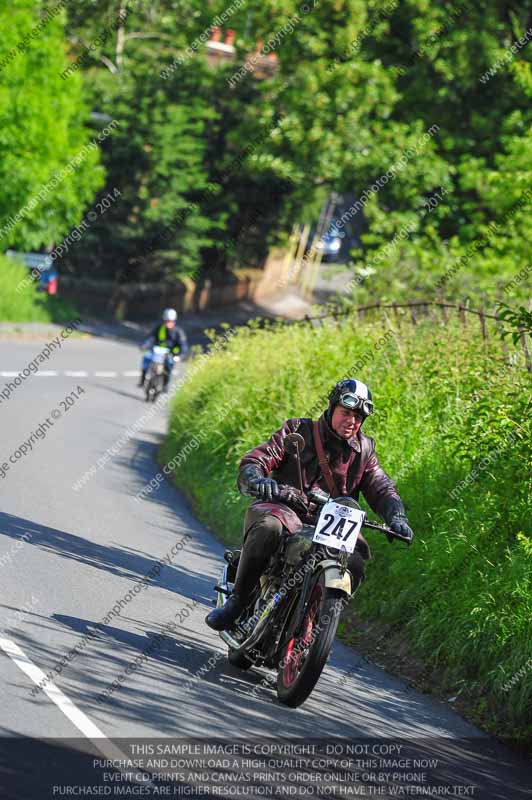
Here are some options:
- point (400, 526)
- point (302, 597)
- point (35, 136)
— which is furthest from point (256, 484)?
point (35, 136)

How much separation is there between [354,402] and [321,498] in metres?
0.69

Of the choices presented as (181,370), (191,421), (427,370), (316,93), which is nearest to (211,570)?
(427,370)

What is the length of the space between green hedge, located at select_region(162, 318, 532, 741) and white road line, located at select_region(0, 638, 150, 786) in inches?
106

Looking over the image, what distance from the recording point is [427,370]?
1376 cm

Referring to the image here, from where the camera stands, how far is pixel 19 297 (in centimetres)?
4094

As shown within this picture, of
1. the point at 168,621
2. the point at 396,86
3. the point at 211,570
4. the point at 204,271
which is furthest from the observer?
the point at 204,271

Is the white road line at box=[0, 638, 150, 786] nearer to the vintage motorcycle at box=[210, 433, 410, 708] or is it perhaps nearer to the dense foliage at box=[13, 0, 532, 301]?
the vintage motorcycle at box=[210, 433, 410, 708]

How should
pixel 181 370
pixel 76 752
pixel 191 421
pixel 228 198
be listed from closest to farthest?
pixel 76 752 < pixel 191 421 < pixel 181 370 < pixel 228 198

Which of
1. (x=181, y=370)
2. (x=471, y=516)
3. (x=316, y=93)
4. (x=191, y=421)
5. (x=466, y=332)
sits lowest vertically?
(x=181, y=370)

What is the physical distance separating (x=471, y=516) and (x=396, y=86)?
33669 mm

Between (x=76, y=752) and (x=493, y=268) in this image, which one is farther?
(x=493, y=268)

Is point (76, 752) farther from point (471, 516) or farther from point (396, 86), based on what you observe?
point (396, 86)

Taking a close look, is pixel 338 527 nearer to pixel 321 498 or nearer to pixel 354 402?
pixel 321 498

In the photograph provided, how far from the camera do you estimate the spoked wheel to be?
7.09m
